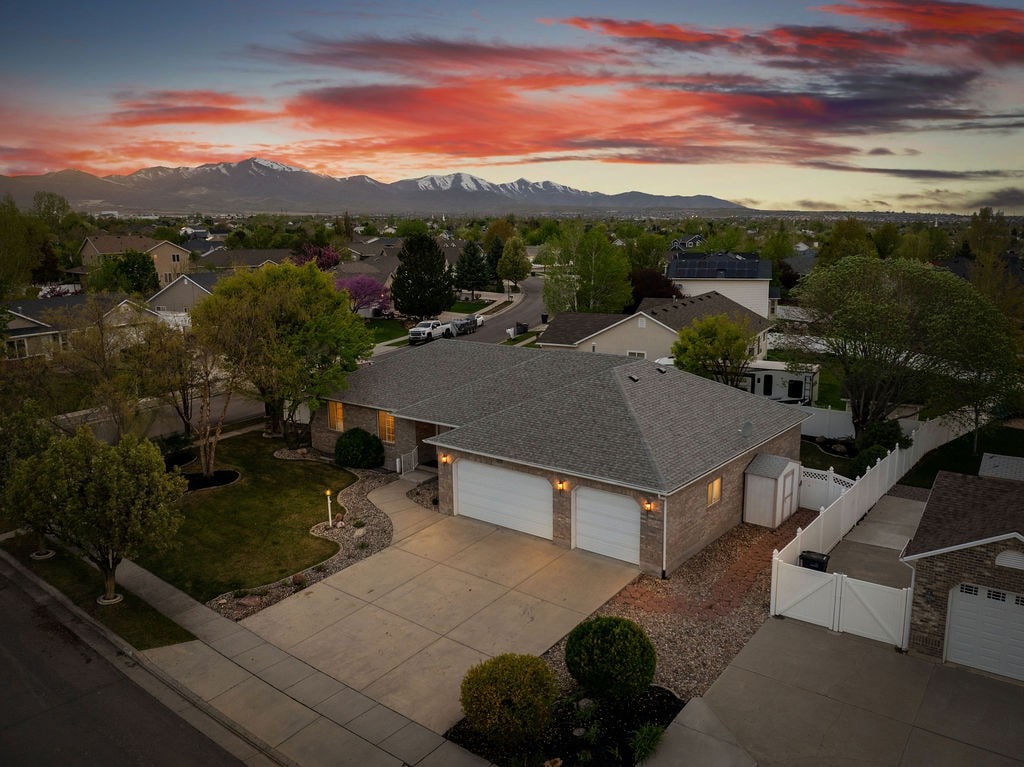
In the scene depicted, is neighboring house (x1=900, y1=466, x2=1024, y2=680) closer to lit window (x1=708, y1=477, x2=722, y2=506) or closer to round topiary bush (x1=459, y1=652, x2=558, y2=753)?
lit window (x1=708, y1=477, x2=722, y2=506)

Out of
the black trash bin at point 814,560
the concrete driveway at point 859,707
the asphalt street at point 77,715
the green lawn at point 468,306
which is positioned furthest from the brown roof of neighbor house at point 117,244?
the concrete driveway at point 859,707

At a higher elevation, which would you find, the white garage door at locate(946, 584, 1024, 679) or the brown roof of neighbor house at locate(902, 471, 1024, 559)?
the brown roof of neighbor house at locate(902, 471, 1024, 559)

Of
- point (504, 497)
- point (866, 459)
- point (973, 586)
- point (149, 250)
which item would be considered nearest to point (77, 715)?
point (504, 497)

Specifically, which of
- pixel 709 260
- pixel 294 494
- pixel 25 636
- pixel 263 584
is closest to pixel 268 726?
pixel 263 584

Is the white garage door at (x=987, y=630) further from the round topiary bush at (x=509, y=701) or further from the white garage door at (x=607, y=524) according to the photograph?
the round topiary bush at (x=509, y=701)

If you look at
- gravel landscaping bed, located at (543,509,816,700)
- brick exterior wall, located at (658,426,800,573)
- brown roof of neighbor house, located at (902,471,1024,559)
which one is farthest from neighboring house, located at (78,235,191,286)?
brown roof of neighbor house, located at (902,471,1024,559)

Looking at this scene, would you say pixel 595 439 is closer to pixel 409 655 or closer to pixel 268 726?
pixel 409 655
